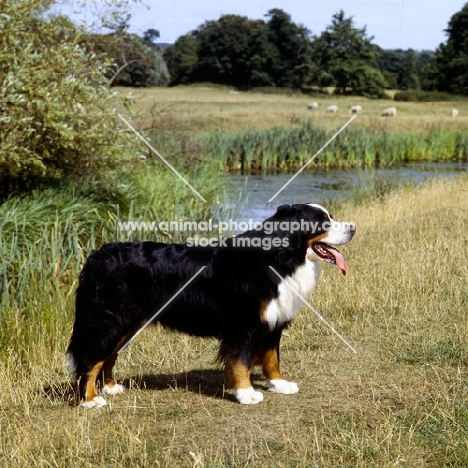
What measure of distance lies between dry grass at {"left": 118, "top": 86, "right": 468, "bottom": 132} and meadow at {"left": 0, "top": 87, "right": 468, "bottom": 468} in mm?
6663

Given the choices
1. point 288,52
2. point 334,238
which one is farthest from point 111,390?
point 288,52

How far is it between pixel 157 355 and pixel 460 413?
2.68 meters

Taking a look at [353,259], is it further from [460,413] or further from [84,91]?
[460,413]

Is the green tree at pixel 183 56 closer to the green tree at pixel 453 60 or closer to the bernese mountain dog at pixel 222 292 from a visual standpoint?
the green tree at pixel 453 60

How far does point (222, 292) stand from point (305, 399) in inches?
35.5

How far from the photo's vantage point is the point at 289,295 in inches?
191

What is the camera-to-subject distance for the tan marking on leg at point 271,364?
509 centimetres

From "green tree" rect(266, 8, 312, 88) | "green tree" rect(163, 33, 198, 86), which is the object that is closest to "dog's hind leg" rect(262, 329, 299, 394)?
"green tree" rect(163, 33, 198, 86)

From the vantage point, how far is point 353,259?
911cm

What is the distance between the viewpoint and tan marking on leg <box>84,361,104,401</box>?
4.86 meters

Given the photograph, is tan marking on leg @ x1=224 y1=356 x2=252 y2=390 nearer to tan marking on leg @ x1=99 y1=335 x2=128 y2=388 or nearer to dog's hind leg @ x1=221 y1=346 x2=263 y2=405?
dog's hind leg @ x1=221 y1=346 x2=263 y2=405

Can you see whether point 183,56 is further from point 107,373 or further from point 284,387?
point 284,387

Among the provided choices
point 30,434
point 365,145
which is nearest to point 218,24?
point 365,145

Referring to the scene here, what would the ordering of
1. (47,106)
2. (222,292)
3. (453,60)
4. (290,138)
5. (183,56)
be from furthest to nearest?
(453,60) → (183,56) → (290,138) → (47,106) → (222,292)
